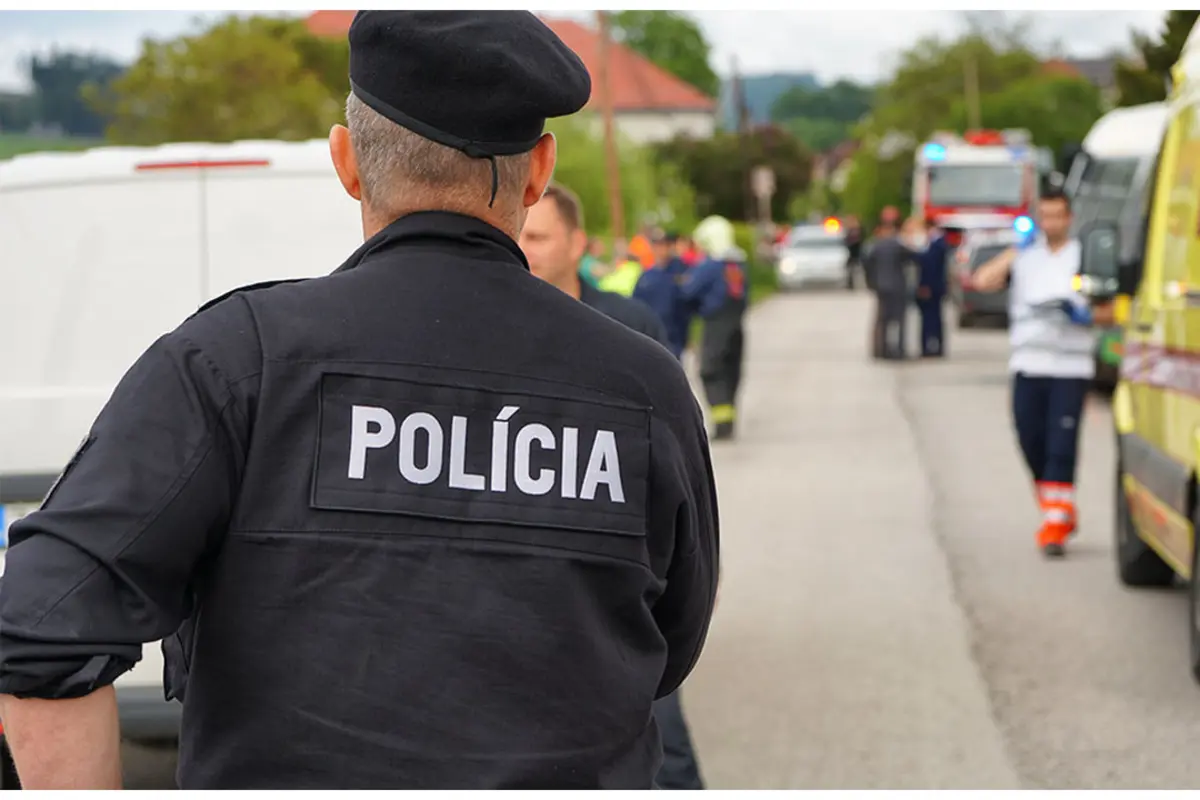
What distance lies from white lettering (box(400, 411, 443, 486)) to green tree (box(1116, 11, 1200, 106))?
31.7 metres

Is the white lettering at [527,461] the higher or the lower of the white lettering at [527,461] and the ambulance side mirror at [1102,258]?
the higher

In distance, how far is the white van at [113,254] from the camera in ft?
17.0

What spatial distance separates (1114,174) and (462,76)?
1932 centimetres

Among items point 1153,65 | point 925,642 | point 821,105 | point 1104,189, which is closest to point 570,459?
point 925,642

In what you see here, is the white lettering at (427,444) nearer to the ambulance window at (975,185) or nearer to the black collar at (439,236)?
the black collar at (439,236)

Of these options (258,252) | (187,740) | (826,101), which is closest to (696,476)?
(187,740)

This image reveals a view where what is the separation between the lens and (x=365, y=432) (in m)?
2.01

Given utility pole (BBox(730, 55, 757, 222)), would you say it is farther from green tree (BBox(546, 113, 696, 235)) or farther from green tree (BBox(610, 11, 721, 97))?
green tree (BBox(610, 11, 721, 97))

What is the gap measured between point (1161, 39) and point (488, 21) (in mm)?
34948

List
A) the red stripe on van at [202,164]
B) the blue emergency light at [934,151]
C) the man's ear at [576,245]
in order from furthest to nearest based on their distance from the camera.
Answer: the blue emergency light at [934,151]
the man's ear at [576,245]
the red stripe on van at [202,164]

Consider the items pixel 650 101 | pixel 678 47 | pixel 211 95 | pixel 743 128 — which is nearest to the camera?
pixel 211 95

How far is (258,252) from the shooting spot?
17.6 ft

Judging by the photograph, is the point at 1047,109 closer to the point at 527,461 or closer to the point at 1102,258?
the point at 1102,258

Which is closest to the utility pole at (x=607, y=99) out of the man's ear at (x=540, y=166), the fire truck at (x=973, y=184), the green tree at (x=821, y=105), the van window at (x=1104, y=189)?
the fire truck at (x=973, y=184)
